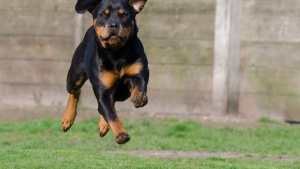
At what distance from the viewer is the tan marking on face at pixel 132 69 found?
191 inches

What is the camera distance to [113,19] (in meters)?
4.69

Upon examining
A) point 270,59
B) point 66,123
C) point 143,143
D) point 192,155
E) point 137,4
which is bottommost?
point 143,143

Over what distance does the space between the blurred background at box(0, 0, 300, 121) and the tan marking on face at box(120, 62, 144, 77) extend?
5.13 m

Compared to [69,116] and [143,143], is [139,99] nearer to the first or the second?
[69,116]

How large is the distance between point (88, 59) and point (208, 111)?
16.5ft

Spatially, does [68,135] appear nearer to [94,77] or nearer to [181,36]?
[181,36]

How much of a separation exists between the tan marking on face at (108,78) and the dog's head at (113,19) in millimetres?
217

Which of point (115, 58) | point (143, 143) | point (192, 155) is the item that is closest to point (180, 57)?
point (143, 143)

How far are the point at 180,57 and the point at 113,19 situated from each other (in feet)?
17.9

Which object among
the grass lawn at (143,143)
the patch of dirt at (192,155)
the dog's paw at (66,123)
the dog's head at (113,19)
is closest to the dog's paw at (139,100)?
the dog's head at (113,19)

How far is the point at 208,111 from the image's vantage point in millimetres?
9984

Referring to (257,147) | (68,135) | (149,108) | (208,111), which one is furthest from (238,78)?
(68,135)

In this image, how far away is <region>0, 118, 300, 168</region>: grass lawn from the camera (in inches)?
231

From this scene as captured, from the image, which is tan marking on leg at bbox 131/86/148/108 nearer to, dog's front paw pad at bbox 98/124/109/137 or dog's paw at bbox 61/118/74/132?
dog's front paw pad at bbox 98/124/109/137
